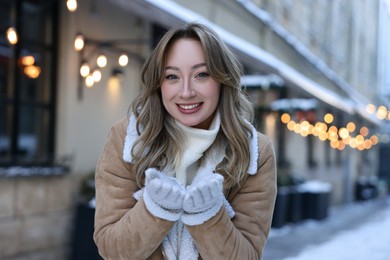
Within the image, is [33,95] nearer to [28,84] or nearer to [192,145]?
[28,84]

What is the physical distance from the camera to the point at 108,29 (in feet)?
24.1

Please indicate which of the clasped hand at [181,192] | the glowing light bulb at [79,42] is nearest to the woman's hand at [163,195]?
the clasped hand at [181,192]

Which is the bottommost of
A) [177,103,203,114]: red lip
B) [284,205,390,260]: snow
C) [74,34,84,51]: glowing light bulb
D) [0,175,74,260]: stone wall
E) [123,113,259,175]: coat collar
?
[284,205,390,260]: snow

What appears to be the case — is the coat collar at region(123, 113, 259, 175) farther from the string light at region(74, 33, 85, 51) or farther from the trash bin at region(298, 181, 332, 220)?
the trash bin at region(298, 181, 332, 220)

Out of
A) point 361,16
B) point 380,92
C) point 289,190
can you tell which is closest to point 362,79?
point 361,16

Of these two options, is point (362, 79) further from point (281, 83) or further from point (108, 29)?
point (108, 29)

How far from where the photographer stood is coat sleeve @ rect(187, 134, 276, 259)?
5.57 feet

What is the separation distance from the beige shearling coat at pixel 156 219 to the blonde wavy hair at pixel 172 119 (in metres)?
Answer: 0.06

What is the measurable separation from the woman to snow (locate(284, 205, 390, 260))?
22.8 feet

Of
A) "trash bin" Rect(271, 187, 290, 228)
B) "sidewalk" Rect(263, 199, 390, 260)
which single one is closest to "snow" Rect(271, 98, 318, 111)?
"trash bin" Rect(271, 187, 290, 228)

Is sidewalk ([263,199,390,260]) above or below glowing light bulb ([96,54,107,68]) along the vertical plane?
below

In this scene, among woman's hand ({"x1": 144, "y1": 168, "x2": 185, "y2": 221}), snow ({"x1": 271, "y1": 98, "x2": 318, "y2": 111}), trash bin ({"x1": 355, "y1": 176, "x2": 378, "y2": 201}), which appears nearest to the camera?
woman's hand ({"x1": 144, "y1": 168, "x2": 185, "y2": 221})

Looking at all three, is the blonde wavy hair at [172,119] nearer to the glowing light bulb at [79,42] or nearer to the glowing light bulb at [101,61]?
the glowing light bulb at [79,42]

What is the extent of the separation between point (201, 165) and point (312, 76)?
659 inches
